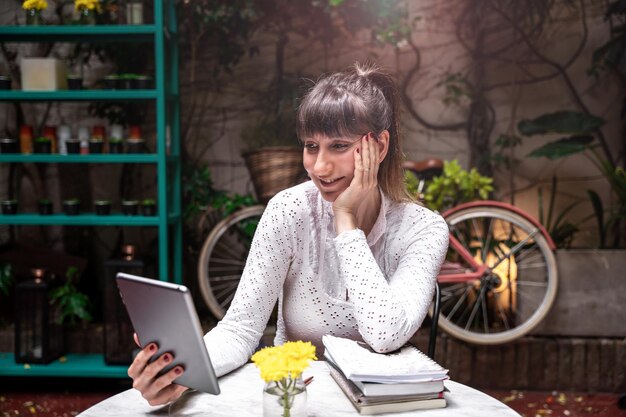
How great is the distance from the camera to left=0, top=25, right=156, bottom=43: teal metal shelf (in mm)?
3180

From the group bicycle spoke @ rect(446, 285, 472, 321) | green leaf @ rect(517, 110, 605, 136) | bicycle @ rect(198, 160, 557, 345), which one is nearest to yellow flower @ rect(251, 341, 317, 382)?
bicycle @ rect(198, 160, 557, 345)

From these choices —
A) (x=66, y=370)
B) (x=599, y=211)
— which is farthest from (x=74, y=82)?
(x=599, y=211)

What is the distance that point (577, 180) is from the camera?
392 cm

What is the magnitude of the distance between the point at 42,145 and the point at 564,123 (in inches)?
118

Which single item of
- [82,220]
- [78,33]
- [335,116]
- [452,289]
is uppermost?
[78,33]

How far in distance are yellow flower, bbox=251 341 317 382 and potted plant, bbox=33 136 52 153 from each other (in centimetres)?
276

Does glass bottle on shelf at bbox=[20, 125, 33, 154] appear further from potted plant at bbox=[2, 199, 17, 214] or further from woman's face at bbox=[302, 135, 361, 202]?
woman's face at bbox=[302, 135, 361, 202]

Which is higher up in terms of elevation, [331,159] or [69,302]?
[331,159]

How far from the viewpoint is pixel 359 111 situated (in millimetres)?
1484

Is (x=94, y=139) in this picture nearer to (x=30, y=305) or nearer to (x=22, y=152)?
(x=22, y=152)

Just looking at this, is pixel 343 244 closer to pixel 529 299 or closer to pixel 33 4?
pixel 529 299

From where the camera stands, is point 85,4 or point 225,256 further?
point 225,256

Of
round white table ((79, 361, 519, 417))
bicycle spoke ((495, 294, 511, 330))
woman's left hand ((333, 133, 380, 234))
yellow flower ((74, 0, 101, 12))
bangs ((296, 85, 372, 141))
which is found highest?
yellow flower ((74, 0, 101, 12))

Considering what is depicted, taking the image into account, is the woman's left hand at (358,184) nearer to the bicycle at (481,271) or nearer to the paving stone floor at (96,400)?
the bicycle at (481,271)
